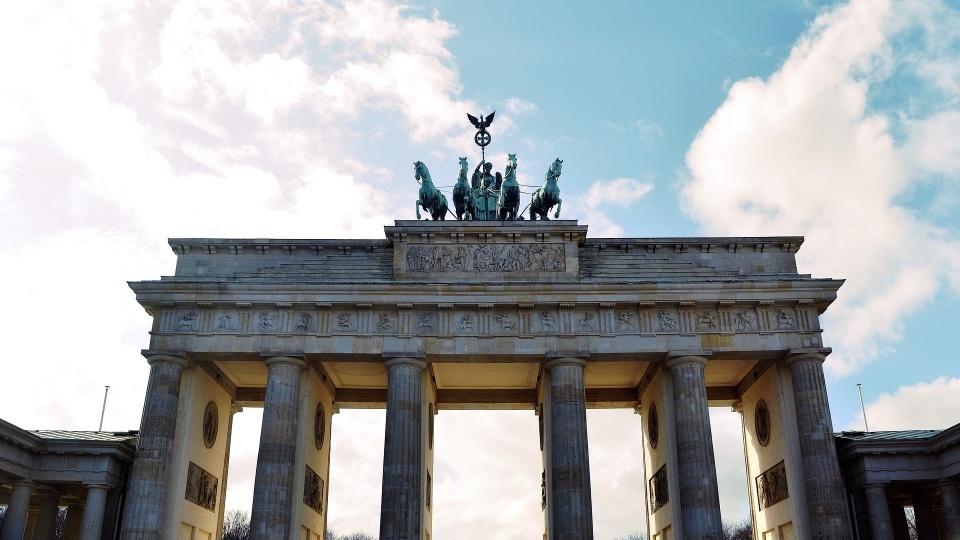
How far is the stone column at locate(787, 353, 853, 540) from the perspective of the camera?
94.2 ft

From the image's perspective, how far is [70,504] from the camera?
3462cm

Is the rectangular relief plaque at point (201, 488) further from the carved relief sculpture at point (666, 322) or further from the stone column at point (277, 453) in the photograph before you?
the carved relief sculpture at point (666, 322)

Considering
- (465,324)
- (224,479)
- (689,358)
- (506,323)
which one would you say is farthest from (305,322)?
(689,358)

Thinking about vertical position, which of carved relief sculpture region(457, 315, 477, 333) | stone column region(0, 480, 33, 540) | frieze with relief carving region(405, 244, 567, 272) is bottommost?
stone column region(0, 480, 33, 540)

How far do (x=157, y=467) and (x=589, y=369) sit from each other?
1841cm

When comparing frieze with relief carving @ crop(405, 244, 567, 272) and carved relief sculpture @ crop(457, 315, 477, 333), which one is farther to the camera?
frieze with relief carving @ crop(405, 244, 567, 272)

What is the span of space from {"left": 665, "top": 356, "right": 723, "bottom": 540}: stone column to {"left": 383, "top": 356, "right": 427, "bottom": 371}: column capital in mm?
10013

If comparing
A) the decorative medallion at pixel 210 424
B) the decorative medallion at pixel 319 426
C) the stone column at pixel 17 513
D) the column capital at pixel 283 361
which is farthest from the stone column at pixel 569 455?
the stone column at pixel 17 513

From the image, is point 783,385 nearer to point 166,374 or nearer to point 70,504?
point 166,374

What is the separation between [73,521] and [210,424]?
7506 mm

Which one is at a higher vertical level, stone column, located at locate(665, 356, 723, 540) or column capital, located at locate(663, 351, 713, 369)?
column capital, located at locate(663, 351, 713, 369)

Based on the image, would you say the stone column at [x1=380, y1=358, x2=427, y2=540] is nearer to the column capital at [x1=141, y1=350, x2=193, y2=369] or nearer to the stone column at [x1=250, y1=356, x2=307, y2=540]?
the stone column at [x1=250, y1=356, x2=307, y2=540]

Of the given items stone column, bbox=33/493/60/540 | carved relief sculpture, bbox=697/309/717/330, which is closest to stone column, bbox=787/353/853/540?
carved relief sculpture, bbox=697/309/717/330

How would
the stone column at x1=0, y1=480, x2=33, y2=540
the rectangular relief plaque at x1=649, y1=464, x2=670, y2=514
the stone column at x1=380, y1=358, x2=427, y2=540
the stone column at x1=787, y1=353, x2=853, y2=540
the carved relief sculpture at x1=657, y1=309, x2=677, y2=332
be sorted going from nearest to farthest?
the stone column at x1=0, y1=480, x2=33, y2=540
the stone column at x1=787, y1=353, x2=853, y2=540
the stone column at x1=380, y1=358, x2=427, y2=540
the carved relief sculpture at x1=657, y1=309, x2=677, y2=332
the rectangular relief plaque at x1=649, y1=464, x2=670, y2=514
